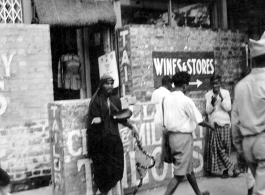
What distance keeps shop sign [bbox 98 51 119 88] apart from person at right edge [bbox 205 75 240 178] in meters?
1.84

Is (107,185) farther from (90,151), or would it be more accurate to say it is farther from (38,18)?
(38,18)

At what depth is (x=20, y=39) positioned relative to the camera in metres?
7.05

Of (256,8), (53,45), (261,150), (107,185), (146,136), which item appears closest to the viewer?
(261,150)

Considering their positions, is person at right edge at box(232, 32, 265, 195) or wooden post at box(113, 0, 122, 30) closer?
person at right edge at box(232, 32, 265, 195)

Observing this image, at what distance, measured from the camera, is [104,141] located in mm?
5426

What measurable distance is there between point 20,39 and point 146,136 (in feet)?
8.33

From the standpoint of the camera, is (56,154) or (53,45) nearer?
(56,154)

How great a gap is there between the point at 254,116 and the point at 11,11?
15.7ft

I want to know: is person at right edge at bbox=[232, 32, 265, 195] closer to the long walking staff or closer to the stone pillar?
the long walking staff

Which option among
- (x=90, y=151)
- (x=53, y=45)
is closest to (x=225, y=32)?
(x=53, y=45)

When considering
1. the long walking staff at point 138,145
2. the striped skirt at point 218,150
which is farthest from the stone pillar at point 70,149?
the striped skirt at point 218,150

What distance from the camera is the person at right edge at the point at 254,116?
403 cm

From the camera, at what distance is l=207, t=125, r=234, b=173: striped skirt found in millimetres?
7523

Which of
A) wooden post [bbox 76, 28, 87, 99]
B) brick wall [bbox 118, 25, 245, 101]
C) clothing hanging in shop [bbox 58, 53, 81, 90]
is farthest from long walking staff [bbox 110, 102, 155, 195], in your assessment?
wooden post [bbox 76, 28, 87, 99]
